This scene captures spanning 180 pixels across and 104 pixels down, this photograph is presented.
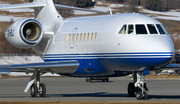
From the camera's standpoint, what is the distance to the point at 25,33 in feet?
75.0

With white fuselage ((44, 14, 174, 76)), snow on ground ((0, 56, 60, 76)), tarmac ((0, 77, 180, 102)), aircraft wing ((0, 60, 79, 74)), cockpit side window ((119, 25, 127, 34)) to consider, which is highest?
cockpit side window ((119, 25, 127, 34))

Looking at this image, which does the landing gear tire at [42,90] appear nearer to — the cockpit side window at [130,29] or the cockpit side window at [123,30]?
the cockpit side window at [123,30]

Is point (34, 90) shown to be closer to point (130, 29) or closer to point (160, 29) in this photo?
point (130, 29)

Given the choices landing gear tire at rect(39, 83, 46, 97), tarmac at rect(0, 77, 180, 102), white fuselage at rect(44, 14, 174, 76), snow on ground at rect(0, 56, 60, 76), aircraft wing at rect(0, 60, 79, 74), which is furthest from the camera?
snow on ground at rect(0, 56, 60, 76)

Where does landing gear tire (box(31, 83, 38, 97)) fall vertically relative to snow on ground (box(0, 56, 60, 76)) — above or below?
above

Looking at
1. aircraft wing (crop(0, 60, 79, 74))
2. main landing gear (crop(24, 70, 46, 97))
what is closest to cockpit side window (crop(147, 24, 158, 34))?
aircraft wing (crop(0, 60, 79, 74))

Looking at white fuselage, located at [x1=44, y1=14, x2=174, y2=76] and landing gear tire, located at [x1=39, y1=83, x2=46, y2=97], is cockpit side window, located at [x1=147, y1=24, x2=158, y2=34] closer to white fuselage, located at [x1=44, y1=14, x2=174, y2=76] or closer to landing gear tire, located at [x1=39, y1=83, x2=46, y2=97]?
white fuselage, located at [x1=44, y1=14, x2=174, y2=76]

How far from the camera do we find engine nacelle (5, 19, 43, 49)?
22.0 metres

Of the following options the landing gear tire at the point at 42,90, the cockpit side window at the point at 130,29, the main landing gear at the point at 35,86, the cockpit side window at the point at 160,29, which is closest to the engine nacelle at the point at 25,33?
the main landing gear at the point at 35,86

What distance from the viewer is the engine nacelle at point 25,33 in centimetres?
2197

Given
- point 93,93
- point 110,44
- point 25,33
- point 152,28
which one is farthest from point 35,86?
point 152,28

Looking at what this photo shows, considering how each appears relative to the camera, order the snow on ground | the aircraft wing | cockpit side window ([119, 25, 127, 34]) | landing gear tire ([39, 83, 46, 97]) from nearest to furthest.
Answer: cockpit side window ([119, 25, 127, 34]) → the aircraft wing → landing gear tire ([39, 83, 46, 97]) → the snow on ground

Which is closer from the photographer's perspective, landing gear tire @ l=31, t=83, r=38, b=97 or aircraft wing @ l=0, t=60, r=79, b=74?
aircraft wing @ l=0, t=60, r=79, b=74

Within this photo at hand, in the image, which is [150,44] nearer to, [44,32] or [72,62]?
[72,62]
